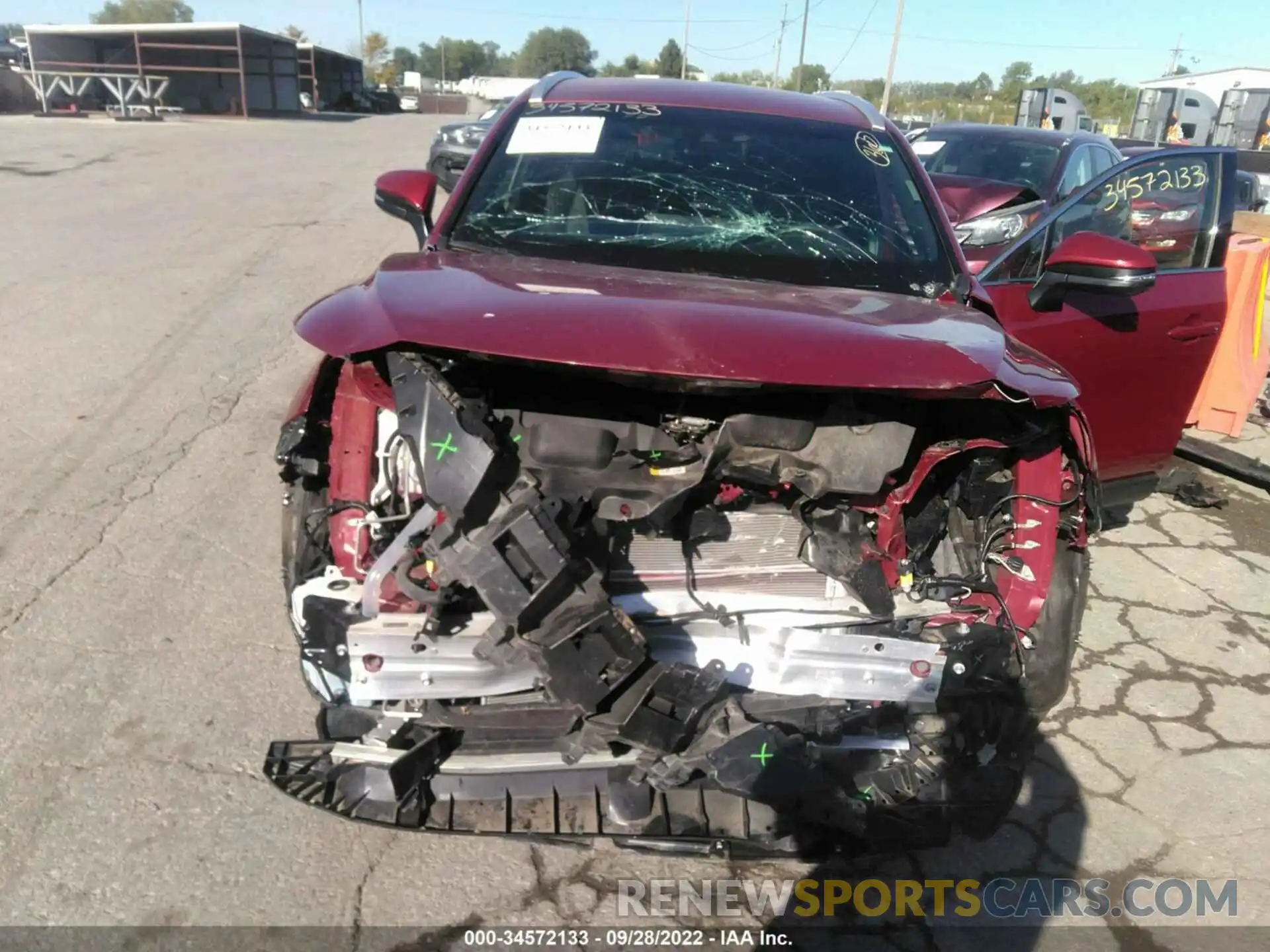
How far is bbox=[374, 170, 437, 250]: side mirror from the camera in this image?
352cm

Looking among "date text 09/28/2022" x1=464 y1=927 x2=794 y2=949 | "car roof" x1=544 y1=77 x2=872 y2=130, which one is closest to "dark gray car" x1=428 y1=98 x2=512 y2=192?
"car roof" x1=544 y1=77 x2=872 y2=130

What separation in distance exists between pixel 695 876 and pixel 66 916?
4.93 feet

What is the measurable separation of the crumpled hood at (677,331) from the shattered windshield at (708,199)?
Result: 0.47m

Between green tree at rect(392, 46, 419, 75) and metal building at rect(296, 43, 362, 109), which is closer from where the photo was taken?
metal building at rect(296, 43, 362, 109)

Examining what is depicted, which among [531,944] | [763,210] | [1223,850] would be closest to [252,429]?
[763,210]

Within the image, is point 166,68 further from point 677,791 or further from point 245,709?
point 677,791

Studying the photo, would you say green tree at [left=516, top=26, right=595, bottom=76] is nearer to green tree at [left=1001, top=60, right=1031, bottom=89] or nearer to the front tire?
green tree at [left=1001, top=60, right=1031, bottom=89]

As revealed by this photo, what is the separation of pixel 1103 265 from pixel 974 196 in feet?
10.6

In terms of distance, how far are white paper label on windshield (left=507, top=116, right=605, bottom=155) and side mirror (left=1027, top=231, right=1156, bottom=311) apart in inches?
64.4

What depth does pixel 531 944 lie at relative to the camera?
224cm

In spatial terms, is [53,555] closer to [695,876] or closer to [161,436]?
[161,436]

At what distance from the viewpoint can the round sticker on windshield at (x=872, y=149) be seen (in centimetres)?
336

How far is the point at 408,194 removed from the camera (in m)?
3.51

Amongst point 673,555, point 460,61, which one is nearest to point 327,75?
point 673,555
